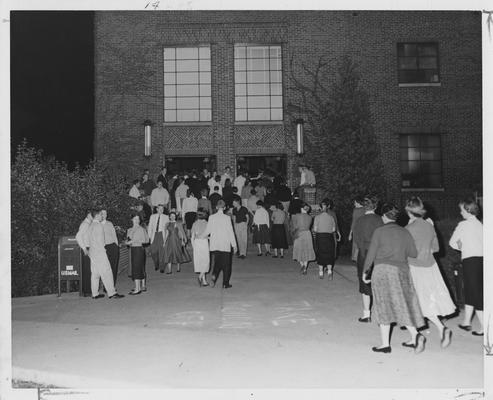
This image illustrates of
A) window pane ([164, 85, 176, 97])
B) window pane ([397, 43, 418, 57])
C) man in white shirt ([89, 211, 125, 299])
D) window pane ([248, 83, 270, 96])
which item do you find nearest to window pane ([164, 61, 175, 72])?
window pane ([164, 85, 176, 97])

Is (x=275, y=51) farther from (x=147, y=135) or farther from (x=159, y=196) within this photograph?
(x=159, y=196)

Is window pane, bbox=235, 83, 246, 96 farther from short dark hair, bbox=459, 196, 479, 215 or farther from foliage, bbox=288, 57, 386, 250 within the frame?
short dark hair, bbox=459, 196, 479, 215

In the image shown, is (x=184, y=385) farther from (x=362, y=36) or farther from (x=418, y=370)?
(x=362, y=36)

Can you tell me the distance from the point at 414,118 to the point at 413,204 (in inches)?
634

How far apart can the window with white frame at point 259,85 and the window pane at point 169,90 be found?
278cm

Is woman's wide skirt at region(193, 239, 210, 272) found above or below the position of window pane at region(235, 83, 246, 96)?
below

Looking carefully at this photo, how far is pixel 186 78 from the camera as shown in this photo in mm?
22328

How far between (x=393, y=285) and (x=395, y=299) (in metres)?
0.18

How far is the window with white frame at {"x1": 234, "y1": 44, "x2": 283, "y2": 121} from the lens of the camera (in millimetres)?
22328

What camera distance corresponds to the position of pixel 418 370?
577 cm

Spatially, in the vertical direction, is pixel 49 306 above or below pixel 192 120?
below

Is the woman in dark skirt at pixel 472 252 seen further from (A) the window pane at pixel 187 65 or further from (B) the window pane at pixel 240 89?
(A) the window pane at pixel 187 65

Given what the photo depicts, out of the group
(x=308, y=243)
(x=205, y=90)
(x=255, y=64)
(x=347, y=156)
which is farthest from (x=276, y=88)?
(x=308, y=243)

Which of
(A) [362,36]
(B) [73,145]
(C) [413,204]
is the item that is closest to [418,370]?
(C) [413,204]
